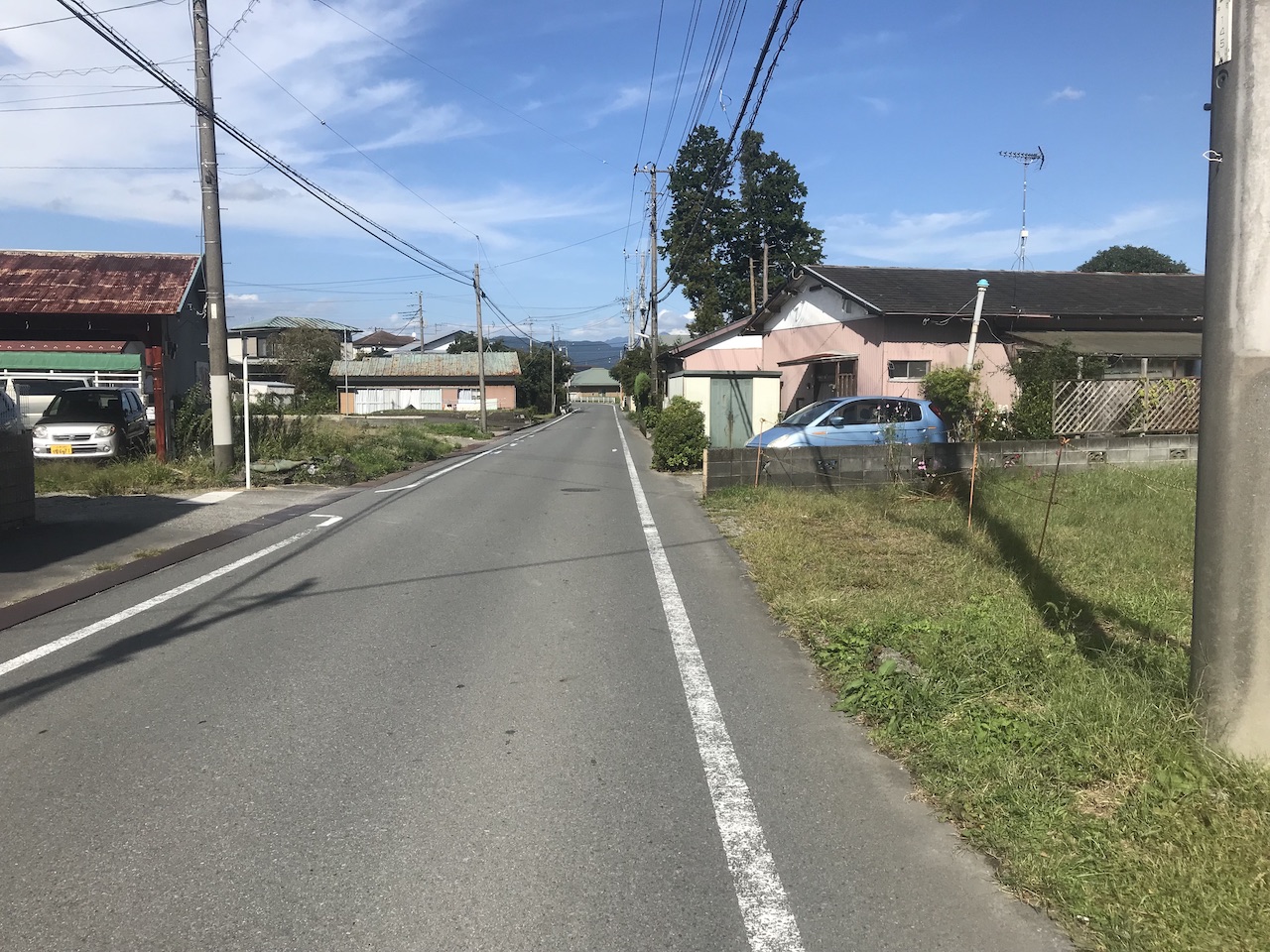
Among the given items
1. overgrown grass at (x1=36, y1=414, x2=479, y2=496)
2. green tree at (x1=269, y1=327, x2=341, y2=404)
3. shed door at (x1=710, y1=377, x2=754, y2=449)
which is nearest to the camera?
overgrown grass at (x1=36, y1=414, x2=479, y2=496)

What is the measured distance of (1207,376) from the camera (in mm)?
3688

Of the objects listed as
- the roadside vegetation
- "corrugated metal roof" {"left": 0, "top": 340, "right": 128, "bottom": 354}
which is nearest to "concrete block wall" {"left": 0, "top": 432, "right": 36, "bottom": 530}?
the roadside vegetation

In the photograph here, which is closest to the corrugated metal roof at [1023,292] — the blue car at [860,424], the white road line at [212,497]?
the blue car at [860,424]

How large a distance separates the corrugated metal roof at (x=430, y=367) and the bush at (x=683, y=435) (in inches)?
1888

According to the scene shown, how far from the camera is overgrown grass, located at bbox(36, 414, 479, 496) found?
1340 centimetres

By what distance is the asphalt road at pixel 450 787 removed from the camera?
288 cm

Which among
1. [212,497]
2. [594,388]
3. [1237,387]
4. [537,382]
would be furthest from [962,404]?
[594,388]

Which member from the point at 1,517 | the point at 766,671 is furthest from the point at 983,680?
the point at 1,517

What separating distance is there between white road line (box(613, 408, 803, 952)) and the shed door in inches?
563

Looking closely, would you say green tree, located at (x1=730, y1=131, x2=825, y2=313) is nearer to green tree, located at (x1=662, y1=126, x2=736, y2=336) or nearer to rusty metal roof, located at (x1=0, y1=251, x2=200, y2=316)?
green tree, located at (x1=662, y1=126, x2=736, y2=336)

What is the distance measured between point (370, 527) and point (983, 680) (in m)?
7.95

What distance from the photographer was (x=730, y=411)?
805 inches

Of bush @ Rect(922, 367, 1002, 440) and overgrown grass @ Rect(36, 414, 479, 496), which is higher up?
bush @ Rect(922, 367, 1002, 440)

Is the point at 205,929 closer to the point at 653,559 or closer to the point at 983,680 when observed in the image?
the point at 983,680
